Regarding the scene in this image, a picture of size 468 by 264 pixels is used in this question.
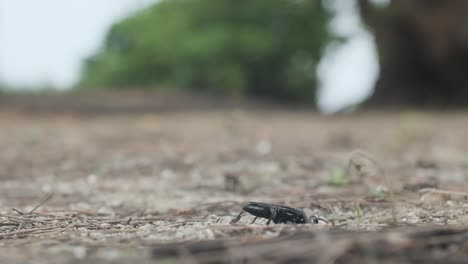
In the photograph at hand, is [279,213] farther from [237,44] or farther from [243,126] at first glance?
[237,44]

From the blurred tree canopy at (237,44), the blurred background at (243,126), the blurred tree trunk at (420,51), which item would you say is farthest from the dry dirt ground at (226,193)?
the blurred tree canopy at (237,44)

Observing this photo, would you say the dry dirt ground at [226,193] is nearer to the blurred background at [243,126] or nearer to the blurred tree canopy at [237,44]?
the blurred background at [243,126]

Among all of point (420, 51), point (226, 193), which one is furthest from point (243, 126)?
point (420, 51)

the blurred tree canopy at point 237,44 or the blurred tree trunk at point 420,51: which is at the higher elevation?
the blurred tree canopy at point 237,44

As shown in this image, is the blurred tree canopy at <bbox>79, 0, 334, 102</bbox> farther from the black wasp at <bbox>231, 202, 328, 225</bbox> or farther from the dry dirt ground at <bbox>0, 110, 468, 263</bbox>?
the black wasp at <bbox>231, 202, 328, 225</bbox>

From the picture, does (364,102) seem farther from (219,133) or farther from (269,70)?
(219,133)
